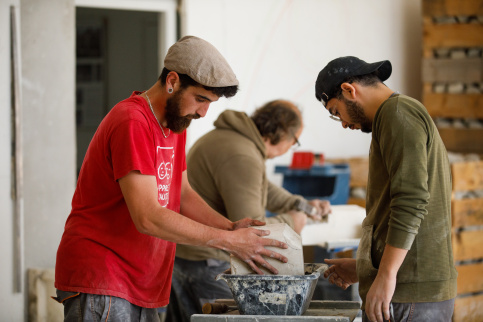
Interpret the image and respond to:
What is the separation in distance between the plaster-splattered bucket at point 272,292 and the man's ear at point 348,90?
2.12ft

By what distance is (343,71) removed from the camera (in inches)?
87.0

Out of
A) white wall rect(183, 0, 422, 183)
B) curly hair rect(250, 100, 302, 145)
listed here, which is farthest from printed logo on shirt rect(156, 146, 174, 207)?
white wall rect(183, 0, 422, 183)

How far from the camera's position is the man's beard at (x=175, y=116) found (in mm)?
2385

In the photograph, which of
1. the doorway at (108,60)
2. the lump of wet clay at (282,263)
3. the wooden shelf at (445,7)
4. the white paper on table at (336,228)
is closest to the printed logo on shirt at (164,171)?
the lump of wet clay at (282,263)

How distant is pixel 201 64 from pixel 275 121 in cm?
128

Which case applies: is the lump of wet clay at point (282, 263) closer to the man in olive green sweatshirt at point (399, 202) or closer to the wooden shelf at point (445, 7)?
the man in olive green sweatshirt at point (399, 202)

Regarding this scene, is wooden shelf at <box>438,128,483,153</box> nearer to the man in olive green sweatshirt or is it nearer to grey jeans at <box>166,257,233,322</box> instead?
grey jeans at <box>166,257,233,322</box>

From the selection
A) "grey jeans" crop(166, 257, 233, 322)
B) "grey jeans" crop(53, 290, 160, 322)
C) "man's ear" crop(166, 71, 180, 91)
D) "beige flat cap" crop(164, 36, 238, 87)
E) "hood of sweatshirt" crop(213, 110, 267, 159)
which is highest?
"beige flat cap" crop(164, 36, 238, 87)

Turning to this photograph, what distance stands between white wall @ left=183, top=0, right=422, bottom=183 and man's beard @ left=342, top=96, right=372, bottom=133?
7.75 ft

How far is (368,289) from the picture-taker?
2195 millimetres

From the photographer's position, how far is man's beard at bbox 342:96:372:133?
224 centimetres

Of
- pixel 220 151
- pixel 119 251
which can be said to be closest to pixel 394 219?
pixel 119 251

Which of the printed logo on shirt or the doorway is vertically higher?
the doorway

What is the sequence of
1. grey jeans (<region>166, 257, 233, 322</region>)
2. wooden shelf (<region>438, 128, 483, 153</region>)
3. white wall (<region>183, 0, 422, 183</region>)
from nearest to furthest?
grey jeans (<region>166, 257, 233, 322</region>), white wall (<region>183, 0, 422, 183</region>), wooden shelf (<region>438, 128, 483, 153</region>)
